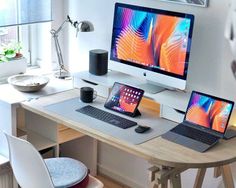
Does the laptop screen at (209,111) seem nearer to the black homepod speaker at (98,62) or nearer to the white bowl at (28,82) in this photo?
the black homepod speaker at (98,62)

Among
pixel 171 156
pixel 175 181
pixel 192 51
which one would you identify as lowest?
pixel 175 181

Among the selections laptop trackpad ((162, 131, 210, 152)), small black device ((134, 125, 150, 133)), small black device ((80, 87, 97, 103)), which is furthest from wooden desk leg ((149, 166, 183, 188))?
small black device ((80, 87, 97, 103))

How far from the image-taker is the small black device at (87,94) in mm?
2268

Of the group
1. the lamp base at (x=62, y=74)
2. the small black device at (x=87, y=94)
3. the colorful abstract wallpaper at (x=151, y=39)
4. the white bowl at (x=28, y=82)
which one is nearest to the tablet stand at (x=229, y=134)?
the colorful abstract wallpaper at (x=151, y=39)

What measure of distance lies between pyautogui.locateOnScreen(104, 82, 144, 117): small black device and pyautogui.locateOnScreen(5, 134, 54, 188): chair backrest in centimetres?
59

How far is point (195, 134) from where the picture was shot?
1866 millimetres

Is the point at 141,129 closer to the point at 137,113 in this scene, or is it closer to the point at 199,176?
the point at 137,113

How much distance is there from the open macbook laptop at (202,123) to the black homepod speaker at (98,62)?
75cm

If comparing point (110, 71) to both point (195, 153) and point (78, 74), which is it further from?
point (195, 153)

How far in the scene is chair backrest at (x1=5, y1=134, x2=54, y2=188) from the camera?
172 cm

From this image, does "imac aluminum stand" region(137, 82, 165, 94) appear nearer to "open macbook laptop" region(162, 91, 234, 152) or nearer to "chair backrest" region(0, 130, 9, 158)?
"open macbook laptop" region(162, 91, 234, 152)

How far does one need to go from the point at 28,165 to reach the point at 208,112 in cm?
87

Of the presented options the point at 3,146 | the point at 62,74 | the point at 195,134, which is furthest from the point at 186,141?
the point at 62,74

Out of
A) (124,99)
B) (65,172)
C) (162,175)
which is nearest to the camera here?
(162,175)
